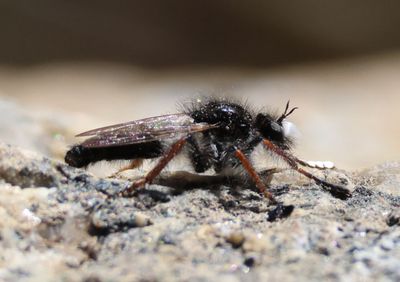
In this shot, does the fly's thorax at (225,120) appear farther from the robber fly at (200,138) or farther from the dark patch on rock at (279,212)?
the dark patch on rock at (279,212)

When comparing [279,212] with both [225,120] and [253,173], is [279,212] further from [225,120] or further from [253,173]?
[225,120]

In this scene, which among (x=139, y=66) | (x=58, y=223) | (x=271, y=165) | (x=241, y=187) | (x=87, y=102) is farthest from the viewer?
(x=139, y=66)

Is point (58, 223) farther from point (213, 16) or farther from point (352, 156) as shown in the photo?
point (213, 16)

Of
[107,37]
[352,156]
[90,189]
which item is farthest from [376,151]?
[107,37]

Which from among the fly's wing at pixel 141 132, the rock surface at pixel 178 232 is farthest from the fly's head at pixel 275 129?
the rock surface at pixel 178 232

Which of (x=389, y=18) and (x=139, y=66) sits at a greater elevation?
(x=389, y=18)
